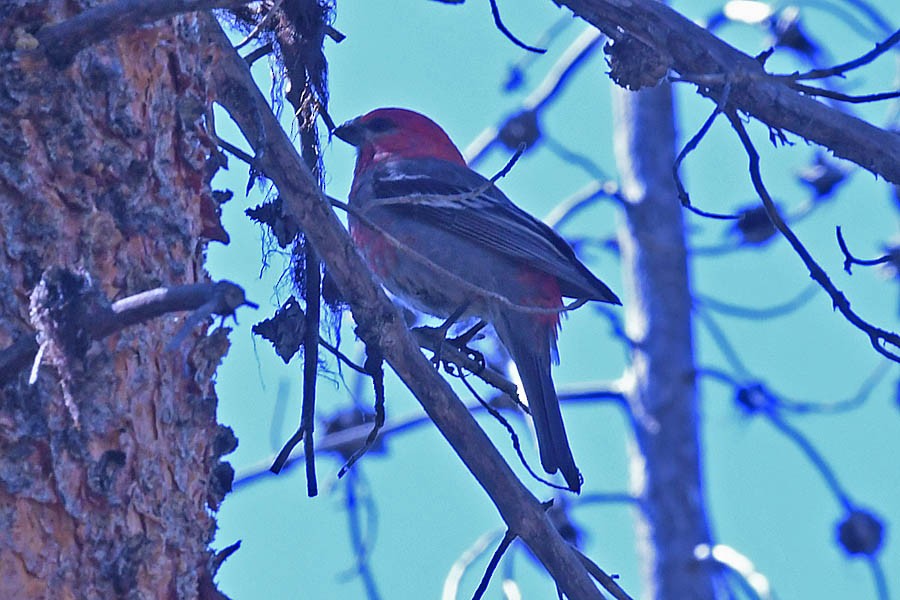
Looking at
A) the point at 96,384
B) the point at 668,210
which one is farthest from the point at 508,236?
the point at 96,384

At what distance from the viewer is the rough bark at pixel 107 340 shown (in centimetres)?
241

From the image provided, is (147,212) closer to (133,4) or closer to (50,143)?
(50,143)

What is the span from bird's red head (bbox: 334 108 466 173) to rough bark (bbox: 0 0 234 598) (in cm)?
296

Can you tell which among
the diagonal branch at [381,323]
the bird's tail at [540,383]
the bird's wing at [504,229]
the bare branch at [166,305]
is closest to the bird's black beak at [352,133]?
the bird's wing at [504,229]

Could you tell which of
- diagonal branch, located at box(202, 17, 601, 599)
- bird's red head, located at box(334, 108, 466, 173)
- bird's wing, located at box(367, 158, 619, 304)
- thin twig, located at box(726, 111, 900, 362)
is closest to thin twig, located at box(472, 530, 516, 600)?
diagonal branch, located at box(202, 17, 601, 599)

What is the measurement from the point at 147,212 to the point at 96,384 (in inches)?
14.5

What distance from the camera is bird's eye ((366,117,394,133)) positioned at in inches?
232

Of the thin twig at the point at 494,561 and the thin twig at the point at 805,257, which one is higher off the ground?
the thin twig at the point at 805,257

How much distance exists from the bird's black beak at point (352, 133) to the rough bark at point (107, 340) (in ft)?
A: 9.89

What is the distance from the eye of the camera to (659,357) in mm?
6277

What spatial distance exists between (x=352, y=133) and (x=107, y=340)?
346 centimetres

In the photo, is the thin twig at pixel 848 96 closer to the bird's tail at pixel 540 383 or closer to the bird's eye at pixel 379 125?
the bird's tail at pixel 540 383

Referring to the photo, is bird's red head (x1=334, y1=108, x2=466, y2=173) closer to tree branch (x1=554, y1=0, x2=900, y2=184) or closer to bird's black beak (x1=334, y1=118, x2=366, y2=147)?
bird's black beak (x1=334, y1=118, x2=366, y2=147)

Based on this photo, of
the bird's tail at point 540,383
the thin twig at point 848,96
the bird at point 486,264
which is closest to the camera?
the thin twig at point 848,96
